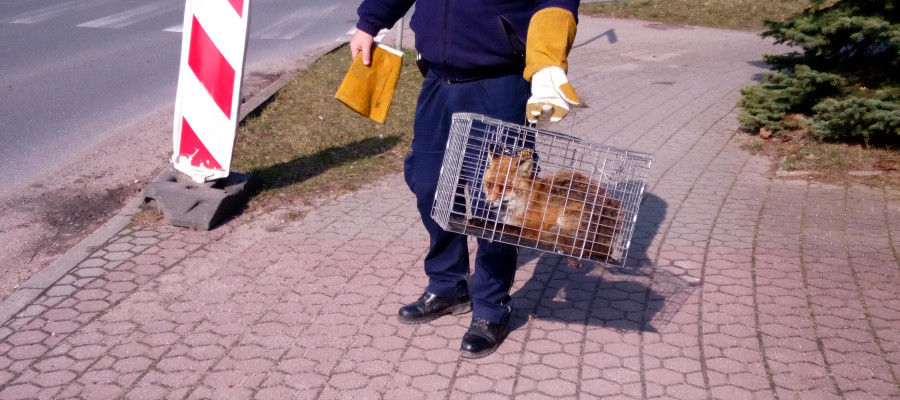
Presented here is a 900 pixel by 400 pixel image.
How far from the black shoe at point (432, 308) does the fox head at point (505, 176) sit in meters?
1.09

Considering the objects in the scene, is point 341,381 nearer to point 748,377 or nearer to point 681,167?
point 748,377

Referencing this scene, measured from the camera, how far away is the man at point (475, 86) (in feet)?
10.5

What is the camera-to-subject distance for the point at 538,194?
3.24 m

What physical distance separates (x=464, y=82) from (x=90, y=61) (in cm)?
860

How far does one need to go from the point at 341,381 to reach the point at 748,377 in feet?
5.80

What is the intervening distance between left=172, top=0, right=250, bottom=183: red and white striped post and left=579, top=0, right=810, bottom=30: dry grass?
12.6 metres

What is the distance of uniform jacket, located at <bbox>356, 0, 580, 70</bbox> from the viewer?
351 cm

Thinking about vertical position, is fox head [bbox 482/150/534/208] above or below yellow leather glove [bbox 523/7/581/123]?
below

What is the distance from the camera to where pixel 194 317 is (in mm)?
4172

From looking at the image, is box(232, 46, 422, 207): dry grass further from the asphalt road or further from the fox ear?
the fox ear

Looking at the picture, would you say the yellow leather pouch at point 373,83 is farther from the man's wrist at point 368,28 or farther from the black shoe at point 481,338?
the black shoe at point 481,338

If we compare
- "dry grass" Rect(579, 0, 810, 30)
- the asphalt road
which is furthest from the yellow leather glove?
"dry grass" Rect(579, 0, 810, 30)

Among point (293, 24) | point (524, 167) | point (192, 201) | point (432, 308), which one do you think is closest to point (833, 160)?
Result: point (432, 308)

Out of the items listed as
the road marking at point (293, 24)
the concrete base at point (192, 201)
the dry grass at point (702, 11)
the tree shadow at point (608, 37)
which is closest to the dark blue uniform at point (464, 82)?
the concrete base at point (192, 201)
